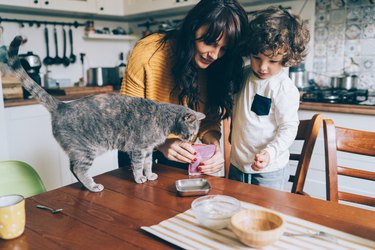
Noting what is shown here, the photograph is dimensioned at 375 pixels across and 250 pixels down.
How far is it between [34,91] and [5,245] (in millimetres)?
517

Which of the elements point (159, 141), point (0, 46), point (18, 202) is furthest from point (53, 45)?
point (18, 202)

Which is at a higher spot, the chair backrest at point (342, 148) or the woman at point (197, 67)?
the woman at point (197, 67)

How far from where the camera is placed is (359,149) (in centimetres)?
125

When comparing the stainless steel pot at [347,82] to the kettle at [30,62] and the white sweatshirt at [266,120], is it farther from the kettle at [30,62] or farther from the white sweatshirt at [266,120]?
the kettle at [30,62]

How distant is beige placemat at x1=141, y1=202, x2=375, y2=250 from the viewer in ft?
2.46

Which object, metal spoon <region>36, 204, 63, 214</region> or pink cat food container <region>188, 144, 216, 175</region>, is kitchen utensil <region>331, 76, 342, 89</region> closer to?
pink cat food container <region>188, 144, 216, 175</region>

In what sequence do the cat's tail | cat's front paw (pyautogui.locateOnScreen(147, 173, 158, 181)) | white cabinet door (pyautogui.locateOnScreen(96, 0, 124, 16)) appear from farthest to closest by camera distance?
white cabinet door (pyautogui.locateOnScreen(96, 0, 124, 16))
cat's front paw (pyautogui.locateOnScreen(147, 173, 158, 181))
the cat's tail

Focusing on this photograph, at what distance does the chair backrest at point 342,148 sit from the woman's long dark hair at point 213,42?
0.45m

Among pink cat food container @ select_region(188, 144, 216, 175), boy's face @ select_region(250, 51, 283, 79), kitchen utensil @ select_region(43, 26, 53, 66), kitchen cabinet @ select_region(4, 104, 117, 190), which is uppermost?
kitchen utensil @ select_region(43, 26, 53, 66)

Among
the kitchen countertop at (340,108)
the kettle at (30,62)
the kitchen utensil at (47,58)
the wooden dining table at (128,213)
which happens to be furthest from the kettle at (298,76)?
the kitchen utensil at (47,58)

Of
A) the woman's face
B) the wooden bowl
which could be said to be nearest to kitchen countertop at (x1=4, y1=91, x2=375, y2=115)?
the woman's face

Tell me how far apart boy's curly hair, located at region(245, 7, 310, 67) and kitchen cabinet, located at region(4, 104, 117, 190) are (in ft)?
5.57

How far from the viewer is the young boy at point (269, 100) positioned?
134cm

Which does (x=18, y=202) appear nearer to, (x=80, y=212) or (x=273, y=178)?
(x=80, y=212)
